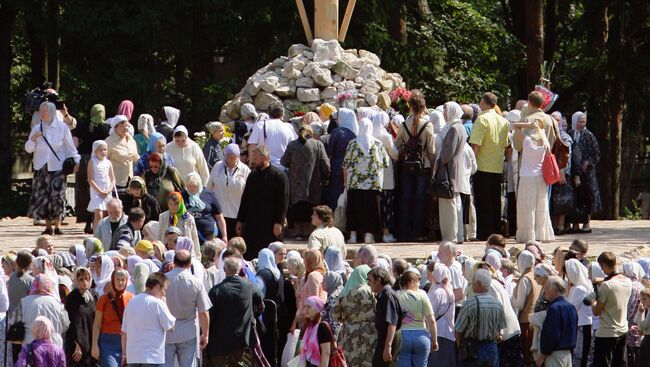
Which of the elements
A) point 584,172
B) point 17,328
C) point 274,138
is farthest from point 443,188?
point 17,328

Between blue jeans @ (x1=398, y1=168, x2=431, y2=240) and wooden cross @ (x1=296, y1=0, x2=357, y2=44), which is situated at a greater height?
wooden cross @ (x1=296, y1=0, x2=357, y2=44)

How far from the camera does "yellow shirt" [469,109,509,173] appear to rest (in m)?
22.4

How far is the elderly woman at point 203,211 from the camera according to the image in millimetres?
20922

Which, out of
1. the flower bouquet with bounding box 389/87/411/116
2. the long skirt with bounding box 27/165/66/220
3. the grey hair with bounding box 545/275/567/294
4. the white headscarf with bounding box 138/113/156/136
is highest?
the flower bouquet with bounding box 389/87/411/116

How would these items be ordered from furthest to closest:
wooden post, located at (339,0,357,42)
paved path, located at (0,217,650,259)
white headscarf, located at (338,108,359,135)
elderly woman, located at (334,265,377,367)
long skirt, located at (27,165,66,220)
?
wooden post, located at (339,0,357,42) < long skirt, located at (27,165,66,220) < white headscarf, located at (338,108,359,135) < paved path, located at (0,217,650,259) < elderly woman, located at (334,265,377,367)

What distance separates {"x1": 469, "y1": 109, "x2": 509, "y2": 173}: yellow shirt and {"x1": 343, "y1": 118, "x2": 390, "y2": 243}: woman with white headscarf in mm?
1116

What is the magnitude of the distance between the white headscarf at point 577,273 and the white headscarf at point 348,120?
5.04 meters

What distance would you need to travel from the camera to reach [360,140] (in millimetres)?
22250

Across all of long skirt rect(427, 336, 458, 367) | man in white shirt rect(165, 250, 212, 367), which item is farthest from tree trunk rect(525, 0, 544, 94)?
man in white shirt rect(165, 250, 212, 367)

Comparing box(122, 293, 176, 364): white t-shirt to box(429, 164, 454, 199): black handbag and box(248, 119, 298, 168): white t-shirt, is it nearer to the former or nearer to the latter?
box(429, 164, 454, 199): black handbag

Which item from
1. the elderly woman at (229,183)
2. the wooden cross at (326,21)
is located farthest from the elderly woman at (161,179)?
the wooden cross at (326,21)

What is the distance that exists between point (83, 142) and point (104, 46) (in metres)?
10.1

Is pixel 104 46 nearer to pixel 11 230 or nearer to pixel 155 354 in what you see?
pixel 11 230

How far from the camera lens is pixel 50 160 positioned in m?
23.8
